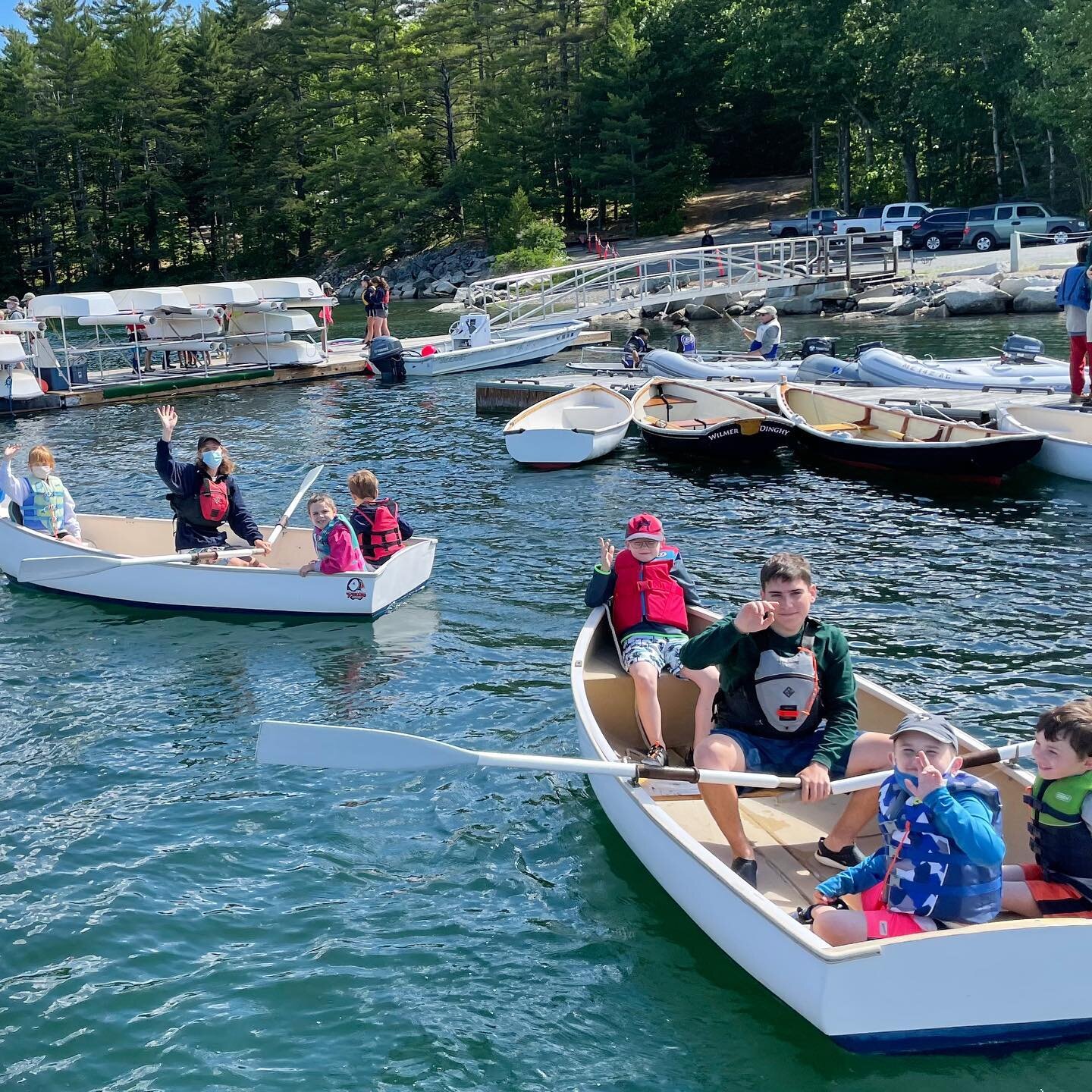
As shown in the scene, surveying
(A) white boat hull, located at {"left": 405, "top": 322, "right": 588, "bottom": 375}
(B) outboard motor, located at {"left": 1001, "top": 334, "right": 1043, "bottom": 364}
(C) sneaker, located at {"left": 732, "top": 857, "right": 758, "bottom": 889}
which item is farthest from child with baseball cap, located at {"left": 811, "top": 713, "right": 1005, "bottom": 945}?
(A) white boat hull, located at {"left": 405, "top": 322, "right": 588, "bottom": 375}

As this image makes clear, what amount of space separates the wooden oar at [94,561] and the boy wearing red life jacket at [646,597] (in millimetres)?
4926

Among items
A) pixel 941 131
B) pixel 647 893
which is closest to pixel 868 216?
pixel 941 131

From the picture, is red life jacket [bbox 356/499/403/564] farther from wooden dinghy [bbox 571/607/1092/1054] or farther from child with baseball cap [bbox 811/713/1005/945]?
child with baseball cap [bbox 811/713/1005/945]

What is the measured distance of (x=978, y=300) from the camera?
34.1 m

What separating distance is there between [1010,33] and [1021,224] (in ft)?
27.7

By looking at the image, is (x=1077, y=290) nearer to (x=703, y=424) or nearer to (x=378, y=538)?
(x=703, y=424)

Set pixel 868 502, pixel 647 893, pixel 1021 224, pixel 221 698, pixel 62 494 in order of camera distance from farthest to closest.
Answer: pixel 1021 224, pixel 868 502, pixel 62 494, pixel 221 698, pixel 647 893

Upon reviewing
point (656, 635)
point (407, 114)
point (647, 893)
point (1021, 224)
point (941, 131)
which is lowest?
point (647, 893)

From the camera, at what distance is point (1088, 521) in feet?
46.3

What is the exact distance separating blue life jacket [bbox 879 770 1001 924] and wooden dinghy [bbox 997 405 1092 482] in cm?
1116

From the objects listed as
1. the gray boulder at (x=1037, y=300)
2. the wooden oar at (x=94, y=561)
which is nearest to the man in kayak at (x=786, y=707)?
the wooden oar at (x=94, y=561)

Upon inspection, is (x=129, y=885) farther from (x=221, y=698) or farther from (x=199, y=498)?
(x=199, y=498)

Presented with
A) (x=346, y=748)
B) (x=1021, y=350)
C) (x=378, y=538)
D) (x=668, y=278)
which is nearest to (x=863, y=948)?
(x=346, y=748)

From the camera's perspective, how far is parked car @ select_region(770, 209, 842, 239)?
48375 millimetres
